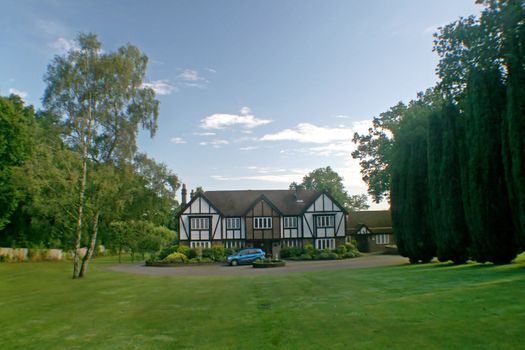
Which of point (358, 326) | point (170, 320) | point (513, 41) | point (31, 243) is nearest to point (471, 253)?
point (513, 41)

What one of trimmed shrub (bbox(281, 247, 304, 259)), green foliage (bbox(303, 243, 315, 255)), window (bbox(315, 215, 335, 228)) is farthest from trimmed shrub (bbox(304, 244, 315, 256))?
window (bbox(315, 215, 335, 228))

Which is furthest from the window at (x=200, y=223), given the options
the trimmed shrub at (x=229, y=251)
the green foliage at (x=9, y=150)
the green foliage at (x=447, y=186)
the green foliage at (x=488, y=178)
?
the green foliage at (x=488, y=178)

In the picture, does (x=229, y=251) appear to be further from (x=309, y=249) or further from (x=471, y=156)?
(x=471, y=156)

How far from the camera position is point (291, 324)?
8.87 meters

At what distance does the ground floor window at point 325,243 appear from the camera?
4959cm

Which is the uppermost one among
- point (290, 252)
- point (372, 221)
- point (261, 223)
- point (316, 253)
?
point (372, 221)

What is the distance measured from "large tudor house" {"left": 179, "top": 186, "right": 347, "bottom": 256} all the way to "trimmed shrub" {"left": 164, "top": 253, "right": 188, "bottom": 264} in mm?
6873

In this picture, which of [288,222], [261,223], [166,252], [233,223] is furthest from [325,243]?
[166,252]

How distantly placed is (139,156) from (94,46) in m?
7.52

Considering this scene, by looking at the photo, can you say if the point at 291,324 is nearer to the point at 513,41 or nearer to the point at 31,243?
the point at 513,41

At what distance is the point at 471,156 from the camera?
1967cm

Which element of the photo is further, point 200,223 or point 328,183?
point 328,183

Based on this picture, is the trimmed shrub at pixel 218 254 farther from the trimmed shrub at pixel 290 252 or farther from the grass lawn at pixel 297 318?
the grass lawn at pixel 297 318

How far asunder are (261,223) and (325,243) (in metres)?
7.94
